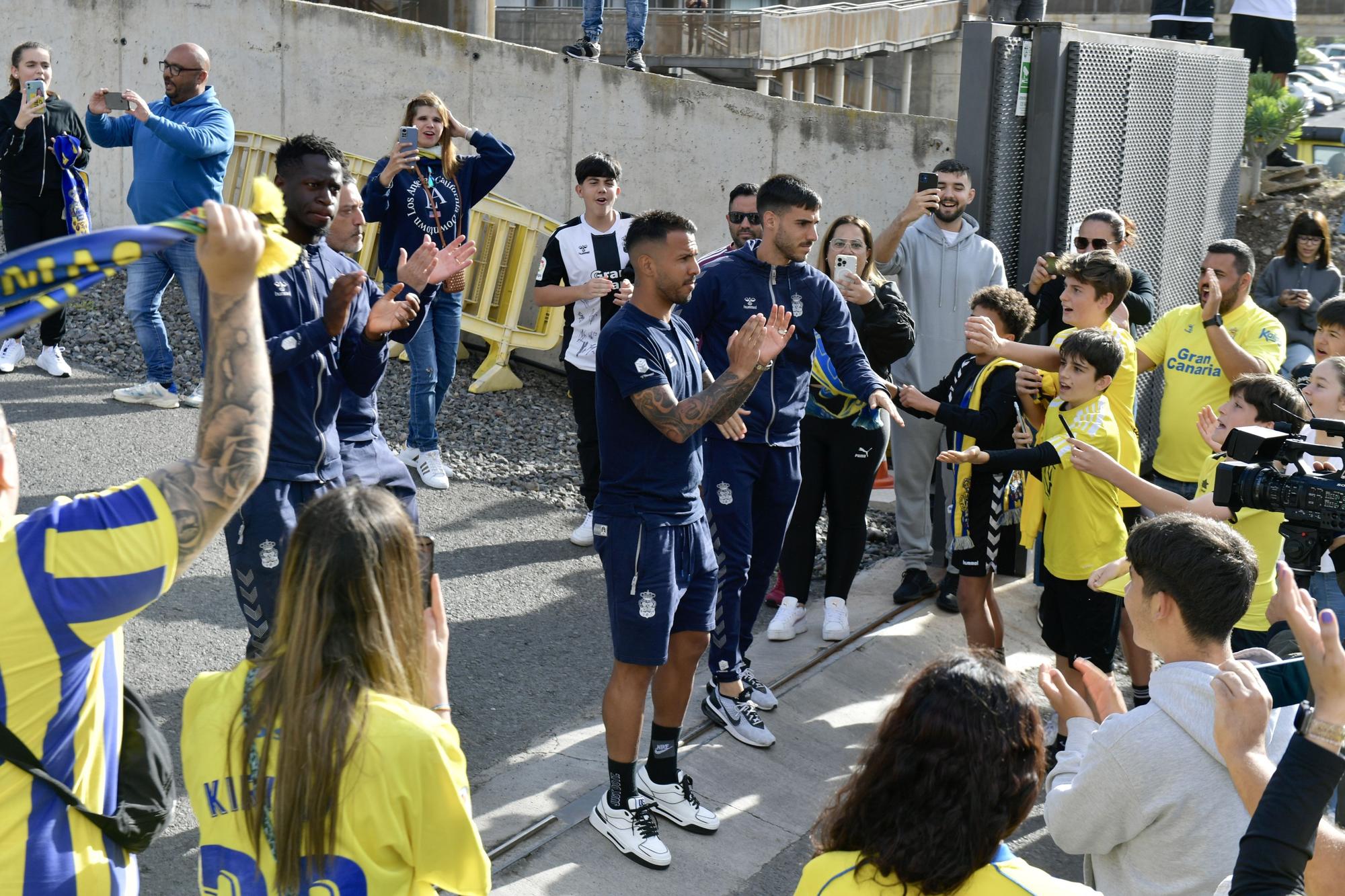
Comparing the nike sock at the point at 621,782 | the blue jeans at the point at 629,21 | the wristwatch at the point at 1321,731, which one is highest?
the blue jeans at the point at 629,21

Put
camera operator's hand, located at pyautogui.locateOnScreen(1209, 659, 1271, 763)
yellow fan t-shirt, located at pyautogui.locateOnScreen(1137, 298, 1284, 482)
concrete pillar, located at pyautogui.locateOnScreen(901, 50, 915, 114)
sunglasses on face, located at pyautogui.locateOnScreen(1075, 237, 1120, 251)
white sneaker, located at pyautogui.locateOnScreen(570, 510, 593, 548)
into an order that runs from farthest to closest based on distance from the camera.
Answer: concrete pillar, located at pyautogui.locateOnScreen(901, 50, 915, 114) < white sneaker, located at pyautogui.locateOnScreen(570, 510, 593, 548) < yellow fan t-shirt, located at pyautogui.locateOnScreen(1137, 298, 1284, 482) < sunglasses on face, located at pyautogui.locateOnScreen(1075, 237, 1120, 251) < camera operator's hand, located at pyautogui.locateOnScreen(1209, 659, 1271, 763)

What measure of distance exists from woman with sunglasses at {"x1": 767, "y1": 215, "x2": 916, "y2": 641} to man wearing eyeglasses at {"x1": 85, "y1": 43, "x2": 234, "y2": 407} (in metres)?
3.61

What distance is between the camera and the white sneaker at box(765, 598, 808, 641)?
6352 mm

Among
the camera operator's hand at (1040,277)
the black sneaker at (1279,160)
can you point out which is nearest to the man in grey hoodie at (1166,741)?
the camera operator's hand at (1040,277)

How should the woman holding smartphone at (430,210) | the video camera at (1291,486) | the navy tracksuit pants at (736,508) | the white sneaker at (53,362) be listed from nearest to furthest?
the video camera at (1291,486) < the navy tracksuit pants at (736,508) < the woman holding smartphone at (430,210) < the white sneaker at (53,362)

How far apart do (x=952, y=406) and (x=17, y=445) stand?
5144 mm

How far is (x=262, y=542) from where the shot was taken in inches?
166

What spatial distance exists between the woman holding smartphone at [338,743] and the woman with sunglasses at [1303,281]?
7.36 m

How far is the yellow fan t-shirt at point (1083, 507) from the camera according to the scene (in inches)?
208

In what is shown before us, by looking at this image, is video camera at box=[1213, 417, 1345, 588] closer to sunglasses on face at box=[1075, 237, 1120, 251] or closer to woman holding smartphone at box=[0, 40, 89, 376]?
sunglasses on face at box=[1075, 237, 1120, 251]

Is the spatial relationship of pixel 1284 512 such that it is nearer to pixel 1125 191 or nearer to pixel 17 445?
pixel 1125 191

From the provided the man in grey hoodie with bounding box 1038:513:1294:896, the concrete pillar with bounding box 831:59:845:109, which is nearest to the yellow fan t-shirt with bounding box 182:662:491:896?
the man in grey hoodie with bounding box 1038:513:1294:896

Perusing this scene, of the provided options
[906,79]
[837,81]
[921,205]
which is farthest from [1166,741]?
[906,79]

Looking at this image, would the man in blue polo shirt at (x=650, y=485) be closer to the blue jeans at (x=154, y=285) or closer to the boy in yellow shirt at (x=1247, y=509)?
the boy in yellow shirt at (x=1247, y=509)
